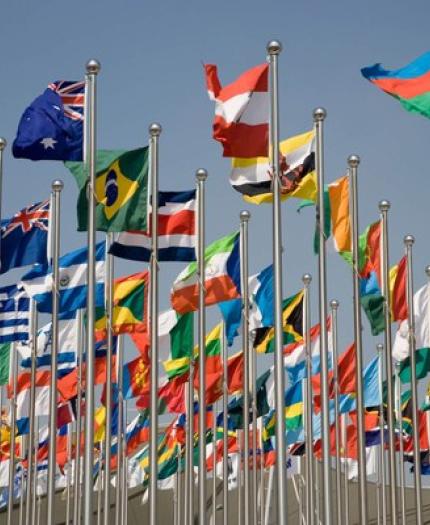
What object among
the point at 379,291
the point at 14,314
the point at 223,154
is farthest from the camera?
the point at 14,314

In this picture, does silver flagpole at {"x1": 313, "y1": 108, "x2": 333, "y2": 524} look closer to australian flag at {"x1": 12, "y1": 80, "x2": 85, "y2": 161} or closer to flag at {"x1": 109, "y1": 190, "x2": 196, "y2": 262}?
flag at {"x1": 109, "y1": 190, "x2": 196, "y2": 262}

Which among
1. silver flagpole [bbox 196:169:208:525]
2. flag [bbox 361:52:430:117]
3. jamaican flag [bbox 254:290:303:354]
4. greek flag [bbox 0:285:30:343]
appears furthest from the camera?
jamaican flag [bbox 254:290:303:354]

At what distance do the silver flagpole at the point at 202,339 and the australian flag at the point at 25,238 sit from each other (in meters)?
3.20

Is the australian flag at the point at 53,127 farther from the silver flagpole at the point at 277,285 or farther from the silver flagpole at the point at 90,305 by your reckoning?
the silver flagpole at the point at 277,285

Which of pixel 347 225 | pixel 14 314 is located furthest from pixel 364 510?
pixel 14 314

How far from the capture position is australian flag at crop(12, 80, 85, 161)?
22.0m

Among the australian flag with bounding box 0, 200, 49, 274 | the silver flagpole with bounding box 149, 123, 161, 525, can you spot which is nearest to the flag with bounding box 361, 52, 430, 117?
the silver flagpole with bounding box 149, 123, 161, 525

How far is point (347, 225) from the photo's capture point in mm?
25953

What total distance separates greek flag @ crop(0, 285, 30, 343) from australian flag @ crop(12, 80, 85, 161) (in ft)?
31.9

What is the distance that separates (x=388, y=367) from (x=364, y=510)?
3.49m

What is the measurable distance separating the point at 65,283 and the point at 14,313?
4.48m

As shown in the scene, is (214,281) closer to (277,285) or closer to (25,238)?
(25,238)

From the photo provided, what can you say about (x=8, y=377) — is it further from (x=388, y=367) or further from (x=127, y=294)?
(x=388, y=367)

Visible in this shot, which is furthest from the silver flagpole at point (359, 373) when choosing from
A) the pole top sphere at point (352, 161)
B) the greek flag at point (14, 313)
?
the greek flag at point (14, 313)
